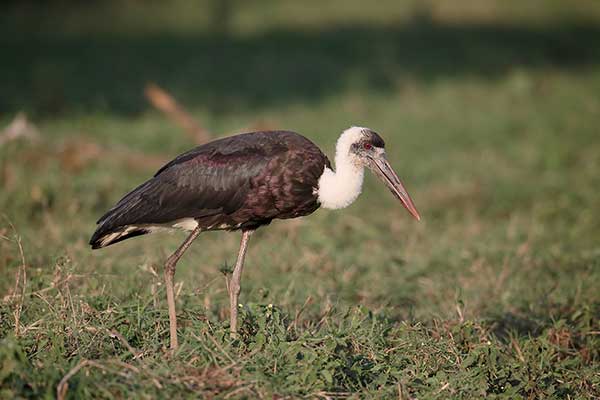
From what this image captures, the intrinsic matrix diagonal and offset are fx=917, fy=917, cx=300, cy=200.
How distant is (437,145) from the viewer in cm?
1108

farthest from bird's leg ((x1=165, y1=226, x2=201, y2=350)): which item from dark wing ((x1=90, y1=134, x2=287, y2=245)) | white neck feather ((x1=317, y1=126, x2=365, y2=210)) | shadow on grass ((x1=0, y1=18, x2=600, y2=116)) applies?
shadow on grass ((x1=0, y1=18, x2=600, y2=116))

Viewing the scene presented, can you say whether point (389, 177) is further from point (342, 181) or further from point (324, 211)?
point (324, 211)

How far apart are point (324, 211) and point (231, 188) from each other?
2811mm

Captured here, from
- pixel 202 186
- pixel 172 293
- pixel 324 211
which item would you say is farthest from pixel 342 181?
pixel 324 211

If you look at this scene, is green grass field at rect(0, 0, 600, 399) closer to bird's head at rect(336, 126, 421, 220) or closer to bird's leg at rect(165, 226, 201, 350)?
bird's leg at rect(165, 226, 201, 350)

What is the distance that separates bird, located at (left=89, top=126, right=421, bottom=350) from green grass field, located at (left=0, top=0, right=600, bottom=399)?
0.31 meters

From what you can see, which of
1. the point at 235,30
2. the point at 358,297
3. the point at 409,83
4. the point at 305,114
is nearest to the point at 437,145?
the point at 305,114

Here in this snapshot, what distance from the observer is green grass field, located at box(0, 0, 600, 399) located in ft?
13.6

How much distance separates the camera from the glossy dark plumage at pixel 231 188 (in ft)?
16.2

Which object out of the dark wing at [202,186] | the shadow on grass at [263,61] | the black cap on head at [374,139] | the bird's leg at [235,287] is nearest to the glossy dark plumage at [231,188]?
the dark wing at [202,186]

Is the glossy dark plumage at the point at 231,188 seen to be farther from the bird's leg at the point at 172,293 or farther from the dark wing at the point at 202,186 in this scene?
the bird's leg at the point at 172,293

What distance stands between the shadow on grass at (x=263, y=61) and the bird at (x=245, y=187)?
22.5 feet

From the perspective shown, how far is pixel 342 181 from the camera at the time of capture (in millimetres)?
4957

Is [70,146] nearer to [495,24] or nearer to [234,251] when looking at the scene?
[234,251]
